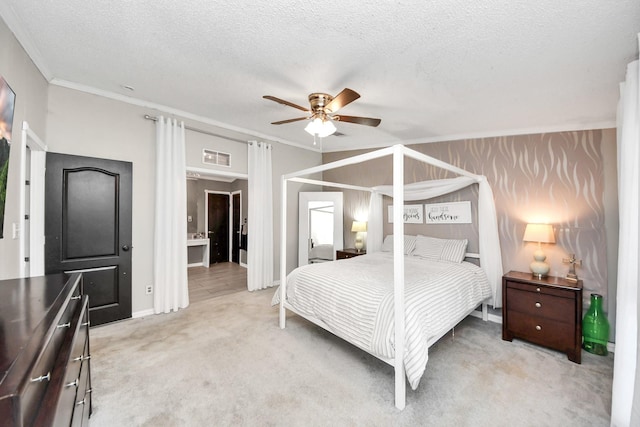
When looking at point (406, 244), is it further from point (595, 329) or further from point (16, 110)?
point (16, 110)

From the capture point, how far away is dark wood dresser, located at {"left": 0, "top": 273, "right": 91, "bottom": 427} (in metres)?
0.60

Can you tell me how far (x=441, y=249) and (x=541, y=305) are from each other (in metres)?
1.24

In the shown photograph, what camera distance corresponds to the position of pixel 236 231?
7340mm

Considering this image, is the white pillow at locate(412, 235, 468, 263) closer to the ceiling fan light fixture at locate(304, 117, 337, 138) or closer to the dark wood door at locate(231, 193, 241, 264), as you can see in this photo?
the ceiling fan light fixture at locate(304, 117, 337, 138)

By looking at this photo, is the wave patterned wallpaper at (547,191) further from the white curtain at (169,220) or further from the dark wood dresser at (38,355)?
the dark wood dresser at (38,355)

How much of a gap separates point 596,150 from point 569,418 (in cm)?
270

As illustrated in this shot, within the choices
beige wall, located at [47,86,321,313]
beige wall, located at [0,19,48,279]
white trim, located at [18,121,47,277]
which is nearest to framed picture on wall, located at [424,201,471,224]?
beige wall, located at [47,86,321,313]

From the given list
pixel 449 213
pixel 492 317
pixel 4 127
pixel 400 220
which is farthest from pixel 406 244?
pixel 4 127

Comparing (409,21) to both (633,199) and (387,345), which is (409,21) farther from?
(387,345)

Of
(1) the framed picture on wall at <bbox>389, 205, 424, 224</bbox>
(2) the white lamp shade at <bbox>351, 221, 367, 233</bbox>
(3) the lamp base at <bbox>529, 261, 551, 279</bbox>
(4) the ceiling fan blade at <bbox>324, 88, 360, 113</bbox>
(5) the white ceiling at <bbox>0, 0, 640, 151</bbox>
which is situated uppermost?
(5) the white ceiling at <bbox>0, 0, 640, 151</bbox>

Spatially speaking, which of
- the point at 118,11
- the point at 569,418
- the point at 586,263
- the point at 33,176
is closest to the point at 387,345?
the point at 569,418

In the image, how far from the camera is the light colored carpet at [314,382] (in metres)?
1.80

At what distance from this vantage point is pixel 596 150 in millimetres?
2887

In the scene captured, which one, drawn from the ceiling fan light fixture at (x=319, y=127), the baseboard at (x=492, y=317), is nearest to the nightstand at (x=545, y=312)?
the baseboard at (x=492, y=317)
